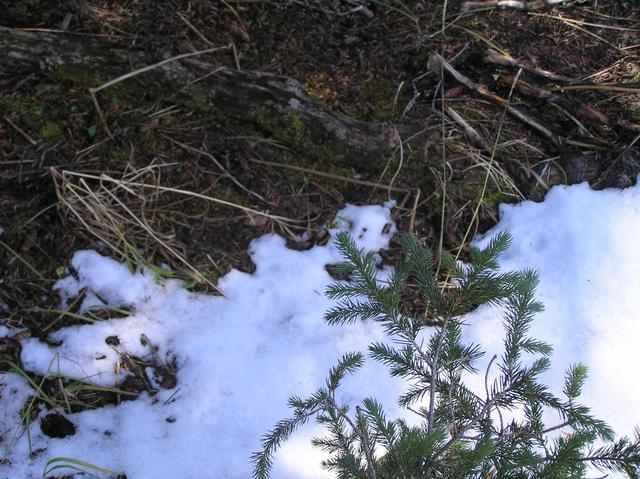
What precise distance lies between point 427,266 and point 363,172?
126 centimetres

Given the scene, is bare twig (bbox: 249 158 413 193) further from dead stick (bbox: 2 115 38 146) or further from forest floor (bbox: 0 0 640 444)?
dead stick (bbox: 2 115 38 146)

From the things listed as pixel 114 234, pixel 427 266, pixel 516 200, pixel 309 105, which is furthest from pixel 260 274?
pixel 516 200

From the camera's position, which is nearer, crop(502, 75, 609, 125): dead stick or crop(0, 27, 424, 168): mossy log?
crop(0, 27, 424, 168): mossy log

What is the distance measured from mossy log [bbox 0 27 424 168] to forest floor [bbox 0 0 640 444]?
0.19ft

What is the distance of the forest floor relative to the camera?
7.72 ft

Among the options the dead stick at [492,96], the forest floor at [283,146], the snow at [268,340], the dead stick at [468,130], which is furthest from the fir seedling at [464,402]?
the dead stick at [492,96]

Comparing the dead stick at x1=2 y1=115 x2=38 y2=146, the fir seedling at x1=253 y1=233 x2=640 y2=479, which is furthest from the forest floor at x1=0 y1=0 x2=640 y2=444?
the fir seedling at x1=253 y1=233 x2=640 y2=479

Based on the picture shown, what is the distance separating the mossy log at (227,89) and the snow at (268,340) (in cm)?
34

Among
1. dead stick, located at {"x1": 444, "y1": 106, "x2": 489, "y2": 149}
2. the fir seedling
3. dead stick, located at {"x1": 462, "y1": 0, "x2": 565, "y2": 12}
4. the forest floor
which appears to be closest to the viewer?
the fir seedling

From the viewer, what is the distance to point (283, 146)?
262cm

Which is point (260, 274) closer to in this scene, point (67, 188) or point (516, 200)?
point (67, 188)

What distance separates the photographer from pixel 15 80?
2441mm

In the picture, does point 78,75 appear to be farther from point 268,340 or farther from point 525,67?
point 525,67

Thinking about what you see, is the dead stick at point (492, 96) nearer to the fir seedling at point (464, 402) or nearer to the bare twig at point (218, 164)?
the bare twig at point (218, 164)
